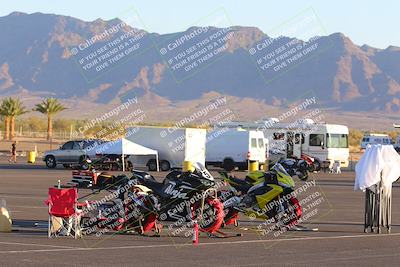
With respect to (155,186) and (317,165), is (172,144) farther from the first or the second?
(155,186)

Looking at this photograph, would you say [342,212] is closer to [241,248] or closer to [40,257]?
[241,248]

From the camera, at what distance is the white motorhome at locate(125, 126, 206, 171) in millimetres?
50750

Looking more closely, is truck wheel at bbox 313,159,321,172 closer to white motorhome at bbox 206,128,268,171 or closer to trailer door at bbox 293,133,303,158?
trailer door at bbox 293,133,303,158

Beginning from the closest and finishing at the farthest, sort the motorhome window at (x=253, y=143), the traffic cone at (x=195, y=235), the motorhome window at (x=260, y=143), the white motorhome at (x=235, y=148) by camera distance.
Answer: the traffic cone at (x=195, y=235) → the white motorhome at (x=235, y=148) → the motorhome window at (x=253, y=143) → the motorhome window at (x=260, y=143)

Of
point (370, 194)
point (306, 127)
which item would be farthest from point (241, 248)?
point (306, 127)

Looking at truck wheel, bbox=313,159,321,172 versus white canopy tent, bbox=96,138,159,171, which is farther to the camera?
truck wheel, bbox=313,159,321,172

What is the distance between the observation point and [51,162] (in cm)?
5094

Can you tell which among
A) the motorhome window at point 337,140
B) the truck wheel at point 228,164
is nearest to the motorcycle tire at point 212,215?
the truck wheel at point 228,164

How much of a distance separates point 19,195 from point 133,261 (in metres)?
14.8

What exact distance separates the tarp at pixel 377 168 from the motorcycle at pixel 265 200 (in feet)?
4.33

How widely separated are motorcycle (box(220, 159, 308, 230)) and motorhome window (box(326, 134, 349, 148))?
37243 millimetres

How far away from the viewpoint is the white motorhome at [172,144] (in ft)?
167

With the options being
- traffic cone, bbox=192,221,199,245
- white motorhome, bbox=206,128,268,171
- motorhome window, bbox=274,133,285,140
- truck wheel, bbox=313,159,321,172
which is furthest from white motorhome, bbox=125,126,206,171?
traffic cone, bbox=192,221,199,245

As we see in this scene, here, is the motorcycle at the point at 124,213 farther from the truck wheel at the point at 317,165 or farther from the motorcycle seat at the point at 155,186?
the truck wheel at the point at 317,165
